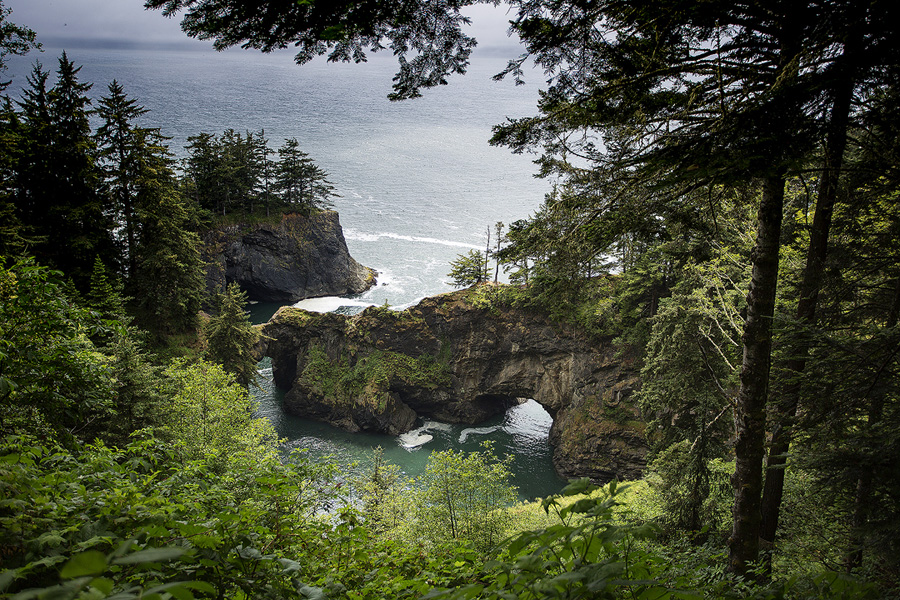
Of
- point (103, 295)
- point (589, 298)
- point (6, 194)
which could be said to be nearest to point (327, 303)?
point (103, 295)

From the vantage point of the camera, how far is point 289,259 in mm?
56531

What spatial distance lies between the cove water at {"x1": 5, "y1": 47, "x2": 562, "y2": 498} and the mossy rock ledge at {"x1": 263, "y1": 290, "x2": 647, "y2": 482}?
72.3 inches

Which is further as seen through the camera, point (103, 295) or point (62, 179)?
point (62, 179)

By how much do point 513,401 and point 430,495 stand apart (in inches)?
1042

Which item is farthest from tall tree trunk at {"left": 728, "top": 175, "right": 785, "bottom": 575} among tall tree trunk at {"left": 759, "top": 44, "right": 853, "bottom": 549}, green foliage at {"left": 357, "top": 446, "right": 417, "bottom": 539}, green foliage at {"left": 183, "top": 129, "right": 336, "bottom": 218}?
green foliage at {"left": 183, "top": 129, "right": 336, "bottom": 218}

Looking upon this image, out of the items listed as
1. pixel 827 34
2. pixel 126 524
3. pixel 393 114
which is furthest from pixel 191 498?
pixel 393 114

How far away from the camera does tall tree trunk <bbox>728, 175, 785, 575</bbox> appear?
216 inches

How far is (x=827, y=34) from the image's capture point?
142 inches

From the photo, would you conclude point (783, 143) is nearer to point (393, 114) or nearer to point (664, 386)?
point (664, 386)

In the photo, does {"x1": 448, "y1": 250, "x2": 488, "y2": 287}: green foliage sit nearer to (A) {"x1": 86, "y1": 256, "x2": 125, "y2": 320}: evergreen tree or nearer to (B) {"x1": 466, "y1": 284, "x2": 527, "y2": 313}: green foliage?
(B) {"x1": 466, "y1": 284, "x2": 527, "y2": 313}: green foliage

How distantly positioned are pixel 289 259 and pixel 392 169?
47.8m

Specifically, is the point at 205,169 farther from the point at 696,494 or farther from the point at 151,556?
the point at 151,556

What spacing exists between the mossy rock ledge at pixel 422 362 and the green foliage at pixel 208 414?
15.6m

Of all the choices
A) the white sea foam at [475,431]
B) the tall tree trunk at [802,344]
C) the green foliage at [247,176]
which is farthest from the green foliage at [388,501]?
the green foliage at [247,176]
